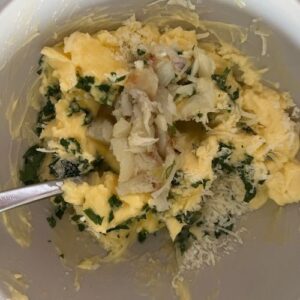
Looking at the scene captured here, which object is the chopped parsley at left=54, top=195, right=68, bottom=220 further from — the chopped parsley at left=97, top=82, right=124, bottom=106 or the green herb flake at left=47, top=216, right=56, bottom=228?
the chopped parsley at left=97, top=82, right=124, bottom=106

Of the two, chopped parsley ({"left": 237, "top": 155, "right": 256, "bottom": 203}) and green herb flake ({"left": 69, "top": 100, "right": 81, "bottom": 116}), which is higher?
green herb flake ({"left": 69, "top": 100, "right": 81, "bottom": 116})

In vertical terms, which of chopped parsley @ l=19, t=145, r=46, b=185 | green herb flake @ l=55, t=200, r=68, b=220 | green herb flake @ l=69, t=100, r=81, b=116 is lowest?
green herb flake @ l=55, t=200, r=68, b=220

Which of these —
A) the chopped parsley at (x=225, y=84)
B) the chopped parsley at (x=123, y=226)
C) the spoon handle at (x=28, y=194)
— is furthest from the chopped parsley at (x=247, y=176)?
the spoon handle at (x=28, y=194)

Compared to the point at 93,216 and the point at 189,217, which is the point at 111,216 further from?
the point at 189,217

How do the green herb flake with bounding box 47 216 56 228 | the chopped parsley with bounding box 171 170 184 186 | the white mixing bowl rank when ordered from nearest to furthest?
the white mixing bowl < the chopped parsley with bounding box 171 170 184 186 < the green herb flake with bounding box 47 216 56 228

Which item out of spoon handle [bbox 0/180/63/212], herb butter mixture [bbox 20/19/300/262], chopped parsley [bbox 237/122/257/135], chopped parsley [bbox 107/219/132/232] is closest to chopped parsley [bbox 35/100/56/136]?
herb butter mixture [bbox 20/19/300/262]

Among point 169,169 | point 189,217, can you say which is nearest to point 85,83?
point 169,169
